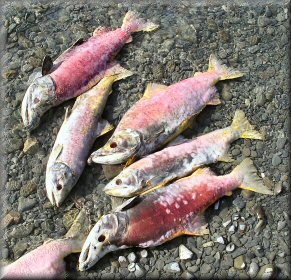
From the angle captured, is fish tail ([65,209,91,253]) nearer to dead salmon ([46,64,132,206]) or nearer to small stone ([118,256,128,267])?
dead salmon ([46,64,132,206])

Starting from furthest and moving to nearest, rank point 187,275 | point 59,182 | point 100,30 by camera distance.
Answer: point 100,30, point 59,182, point 187,275

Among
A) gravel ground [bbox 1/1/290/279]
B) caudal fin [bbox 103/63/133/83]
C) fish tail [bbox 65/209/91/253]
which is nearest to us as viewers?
fish tail [bbox 65/209/91/253]

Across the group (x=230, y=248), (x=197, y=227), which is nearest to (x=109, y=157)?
(x=197, y=227)

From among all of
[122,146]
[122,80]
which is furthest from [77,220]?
[122,80]

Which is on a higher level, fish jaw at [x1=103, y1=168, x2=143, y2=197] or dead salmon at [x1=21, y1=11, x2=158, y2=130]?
dead salmon at [x1=21, y1=11, x2=158, y2=130]

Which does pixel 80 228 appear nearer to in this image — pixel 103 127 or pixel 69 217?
pixel 69 217

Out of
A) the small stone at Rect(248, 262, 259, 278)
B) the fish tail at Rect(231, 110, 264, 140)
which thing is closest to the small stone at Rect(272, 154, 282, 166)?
the fish tail at Rect(231, 110, 264, 140)

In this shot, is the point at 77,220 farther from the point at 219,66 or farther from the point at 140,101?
the point at 219,66
